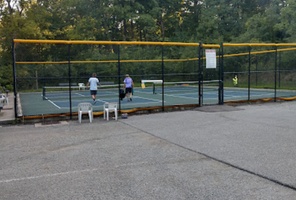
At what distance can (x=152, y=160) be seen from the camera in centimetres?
604

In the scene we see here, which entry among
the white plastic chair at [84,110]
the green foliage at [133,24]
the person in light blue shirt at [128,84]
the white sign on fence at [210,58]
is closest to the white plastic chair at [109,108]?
the white plastic chair at [84,110]

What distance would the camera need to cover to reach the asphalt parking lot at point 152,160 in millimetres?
4453

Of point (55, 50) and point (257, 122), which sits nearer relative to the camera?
point (257, 122)

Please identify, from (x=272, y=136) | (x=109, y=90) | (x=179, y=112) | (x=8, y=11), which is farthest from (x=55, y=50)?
(x=272, y=136)

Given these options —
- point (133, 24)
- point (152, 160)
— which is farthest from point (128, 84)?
point (133, 24)

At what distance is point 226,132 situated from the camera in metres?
8.59

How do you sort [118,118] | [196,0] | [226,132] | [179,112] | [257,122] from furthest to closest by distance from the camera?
[196,0], [179,112], [118,118], [257,122], [226,132]

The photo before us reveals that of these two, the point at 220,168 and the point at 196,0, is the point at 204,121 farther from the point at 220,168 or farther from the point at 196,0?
the point at 196,0

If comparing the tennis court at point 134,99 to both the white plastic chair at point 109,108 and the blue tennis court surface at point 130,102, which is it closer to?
the blue tennis court surface at point 130,102

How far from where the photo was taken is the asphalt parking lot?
14.6ft

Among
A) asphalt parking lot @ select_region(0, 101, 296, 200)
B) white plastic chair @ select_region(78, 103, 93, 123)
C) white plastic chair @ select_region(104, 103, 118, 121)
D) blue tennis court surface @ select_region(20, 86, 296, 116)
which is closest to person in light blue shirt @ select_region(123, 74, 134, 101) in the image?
blue tennis court surface @ select_region(20, 86, 296, 116)

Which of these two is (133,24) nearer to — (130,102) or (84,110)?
(130,102)

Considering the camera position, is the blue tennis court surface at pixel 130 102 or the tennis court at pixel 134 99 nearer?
the tennis court at pixel 134 99

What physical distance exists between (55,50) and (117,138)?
28776 millimetres
